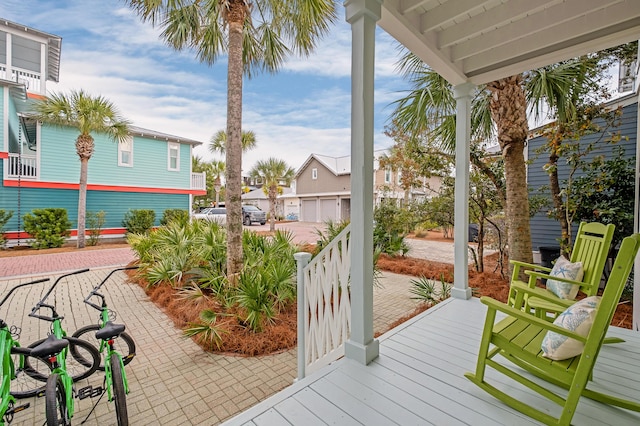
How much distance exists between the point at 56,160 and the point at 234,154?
424 inches

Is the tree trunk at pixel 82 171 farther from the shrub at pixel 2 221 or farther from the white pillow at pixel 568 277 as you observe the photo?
the white pillow at pixel 568 277

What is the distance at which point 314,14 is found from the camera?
14.9ft

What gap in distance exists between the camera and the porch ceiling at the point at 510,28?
2.28m

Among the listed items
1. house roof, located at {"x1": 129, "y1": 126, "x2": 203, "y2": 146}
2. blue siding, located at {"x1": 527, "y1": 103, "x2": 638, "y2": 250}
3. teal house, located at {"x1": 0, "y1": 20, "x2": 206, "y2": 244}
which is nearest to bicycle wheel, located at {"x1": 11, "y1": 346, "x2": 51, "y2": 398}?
blue siding, located at {"x1": 527, "y1": 103, "x2": 638, "y2": 250}

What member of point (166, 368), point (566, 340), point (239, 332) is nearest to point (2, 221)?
point (166, 368)

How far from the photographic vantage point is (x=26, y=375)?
2834 mm

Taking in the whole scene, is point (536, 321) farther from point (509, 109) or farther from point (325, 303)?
point (509, 109)

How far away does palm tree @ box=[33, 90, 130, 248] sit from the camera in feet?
31.6

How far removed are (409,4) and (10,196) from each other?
14.0 m

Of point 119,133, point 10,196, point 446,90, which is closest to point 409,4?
point 446,90

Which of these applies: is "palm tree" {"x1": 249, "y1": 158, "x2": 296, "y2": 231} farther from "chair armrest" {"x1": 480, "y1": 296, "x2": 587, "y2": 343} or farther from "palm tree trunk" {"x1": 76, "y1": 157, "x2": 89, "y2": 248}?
"chair armrest" {"x1": 480, "y1": 296, "x2": 587, "y2": 343}

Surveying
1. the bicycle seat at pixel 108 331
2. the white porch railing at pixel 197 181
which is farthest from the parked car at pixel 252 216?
the bicycle seat at pixel 108 331

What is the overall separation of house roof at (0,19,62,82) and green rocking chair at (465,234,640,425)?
14.7 metres

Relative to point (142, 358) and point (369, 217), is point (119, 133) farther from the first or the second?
point (369, 217)
